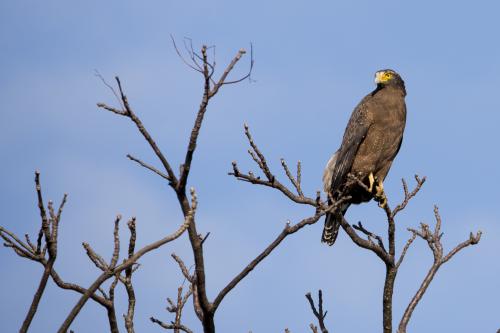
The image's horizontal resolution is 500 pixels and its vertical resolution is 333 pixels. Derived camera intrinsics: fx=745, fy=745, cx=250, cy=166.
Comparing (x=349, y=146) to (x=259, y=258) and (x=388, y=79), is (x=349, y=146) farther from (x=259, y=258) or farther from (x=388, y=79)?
(x=259, y=258)

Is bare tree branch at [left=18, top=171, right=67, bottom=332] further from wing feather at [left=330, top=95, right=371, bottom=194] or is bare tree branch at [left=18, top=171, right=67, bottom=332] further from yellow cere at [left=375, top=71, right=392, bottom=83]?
yellow cere at [left=375, top=71, right=392, bottom=83]

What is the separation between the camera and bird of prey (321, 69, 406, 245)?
9.11 meters

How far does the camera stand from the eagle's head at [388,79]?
986cm

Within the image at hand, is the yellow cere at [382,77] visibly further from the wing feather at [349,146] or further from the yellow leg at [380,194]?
the yellow leg at [380,194]

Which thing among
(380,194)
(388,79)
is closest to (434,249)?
(380,194)

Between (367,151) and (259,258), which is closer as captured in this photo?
(259,258)

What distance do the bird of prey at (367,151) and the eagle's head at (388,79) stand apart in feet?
1.13

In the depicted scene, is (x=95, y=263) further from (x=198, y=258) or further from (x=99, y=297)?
(x=198, y=258)

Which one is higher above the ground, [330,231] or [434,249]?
[330,231]

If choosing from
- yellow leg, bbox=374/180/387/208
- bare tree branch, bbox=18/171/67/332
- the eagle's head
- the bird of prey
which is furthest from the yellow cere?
bare tree branch, bbox=18/171/67/332

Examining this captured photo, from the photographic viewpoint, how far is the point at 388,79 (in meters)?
9.90

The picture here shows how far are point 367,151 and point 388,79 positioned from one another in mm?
1265

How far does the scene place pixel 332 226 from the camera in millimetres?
9008

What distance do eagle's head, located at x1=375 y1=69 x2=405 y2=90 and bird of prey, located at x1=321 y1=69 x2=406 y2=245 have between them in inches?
13.5
